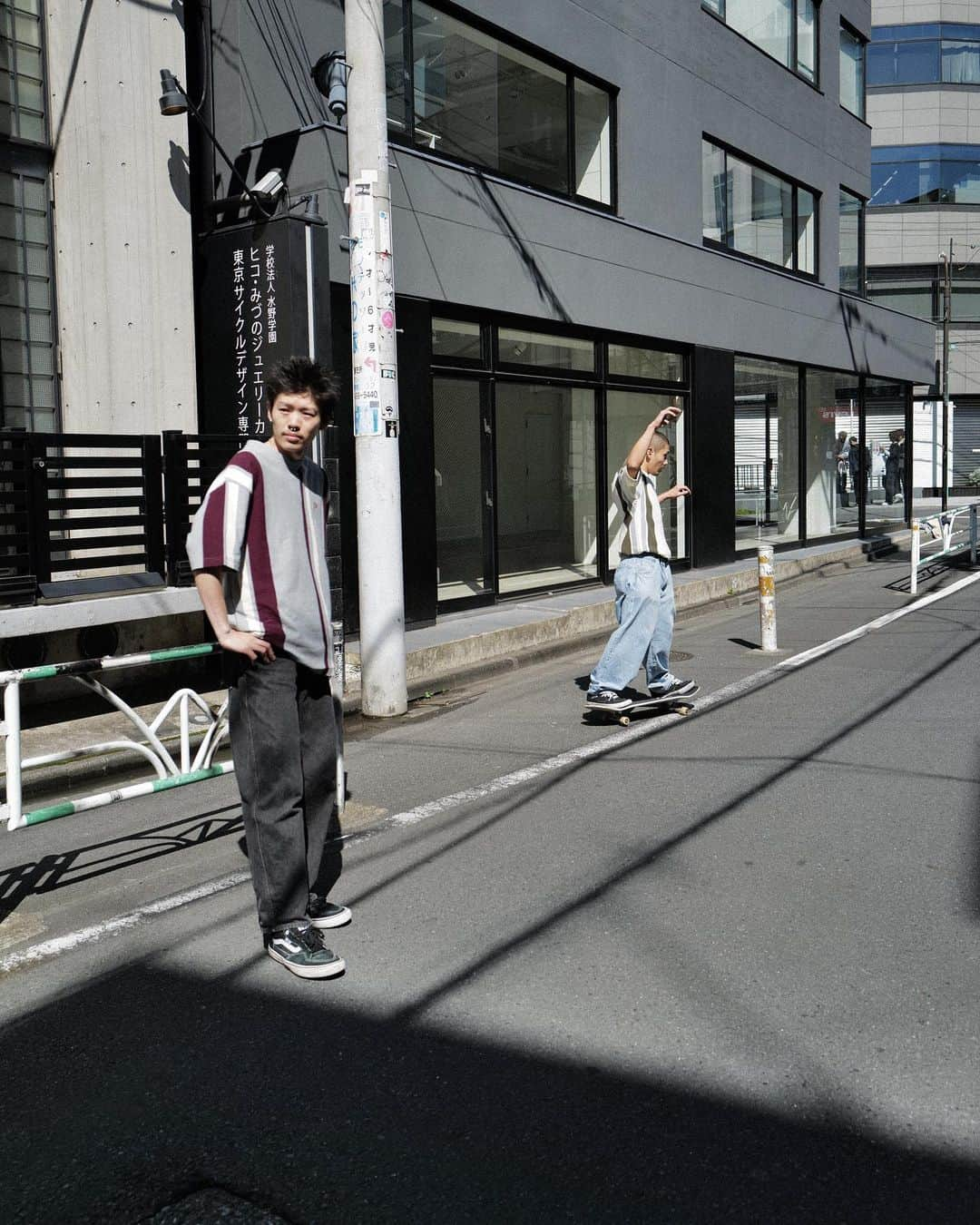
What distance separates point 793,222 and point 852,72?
13.8 feet

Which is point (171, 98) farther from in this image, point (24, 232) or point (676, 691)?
point (676, 691)

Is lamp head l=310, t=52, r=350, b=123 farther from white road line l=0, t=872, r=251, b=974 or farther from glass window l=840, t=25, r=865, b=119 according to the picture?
glass window l=840, t=25, r=865, b=119

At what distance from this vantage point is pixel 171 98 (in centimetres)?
894

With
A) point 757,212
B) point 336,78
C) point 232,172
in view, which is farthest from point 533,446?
point 757,212

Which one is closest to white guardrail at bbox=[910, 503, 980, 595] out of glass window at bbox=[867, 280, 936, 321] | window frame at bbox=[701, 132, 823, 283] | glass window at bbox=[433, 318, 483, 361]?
window frame at bbox=[701, 132, 823, 283]

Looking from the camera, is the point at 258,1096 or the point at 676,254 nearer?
the point at 258,1096

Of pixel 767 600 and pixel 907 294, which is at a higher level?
pixel 907 294

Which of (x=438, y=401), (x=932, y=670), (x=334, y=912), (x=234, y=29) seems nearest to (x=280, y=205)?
(x=234, y=29)

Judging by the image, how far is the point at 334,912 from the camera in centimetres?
438

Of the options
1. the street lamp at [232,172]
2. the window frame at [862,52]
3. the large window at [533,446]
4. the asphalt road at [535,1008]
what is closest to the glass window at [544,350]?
the large window at [533,446]

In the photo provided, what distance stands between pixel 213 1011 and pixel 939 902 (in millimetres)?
2645

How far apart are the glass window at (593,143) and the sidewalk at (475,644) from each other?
4786mm

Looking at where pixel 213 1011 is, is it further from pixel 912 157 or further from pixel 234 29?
pixel 912 157

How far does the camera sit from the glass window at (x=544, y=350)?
1266 cm
